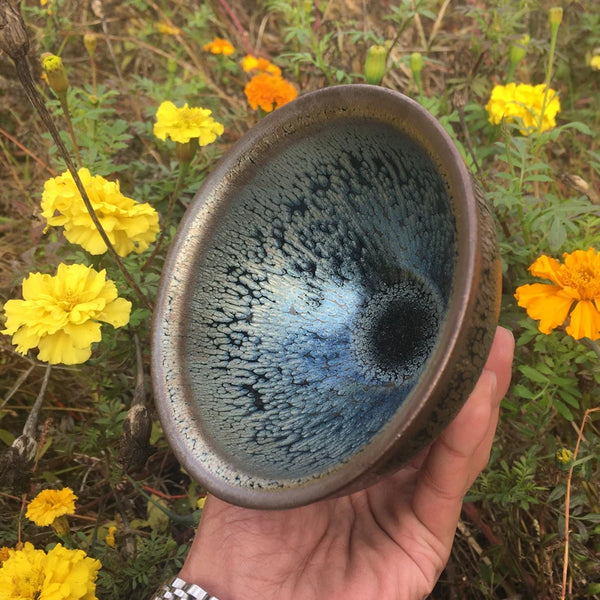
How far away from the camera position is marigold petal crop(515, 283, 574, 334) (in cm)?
93

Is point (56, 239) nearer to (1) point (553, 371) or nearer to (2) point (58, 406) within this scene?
(2) point (58, 406)

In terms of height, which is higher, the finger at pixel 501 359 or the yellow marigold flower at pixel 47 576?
the finger at pixel 501 359

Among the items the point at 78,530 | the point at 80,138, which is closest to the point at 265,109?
the point at 80,138

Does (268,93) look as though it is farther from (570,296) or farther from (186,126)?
(570,296)

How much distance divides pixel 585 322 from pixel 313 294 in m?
0.43

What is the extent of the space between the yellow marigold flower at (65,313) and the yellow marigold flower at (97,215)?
0.08 m

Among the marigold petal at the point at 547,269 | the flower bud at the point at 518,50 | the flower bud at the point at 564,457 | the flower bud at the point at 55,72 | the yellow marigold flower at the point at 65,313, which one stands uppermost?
the flower bud at the point at 55,72

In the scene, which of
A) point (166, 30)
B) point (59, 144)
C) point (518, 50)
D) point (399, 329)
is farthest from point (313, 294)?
point (166, 30)

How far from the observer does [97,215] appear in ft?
3.49

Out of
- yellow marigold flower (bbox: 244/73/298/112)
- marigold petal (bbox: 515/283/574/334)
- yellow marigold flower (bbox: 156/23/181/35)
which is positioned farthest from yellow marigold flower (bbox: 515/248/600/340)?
yellow marigold flower (bbox: 156/23/181/35)

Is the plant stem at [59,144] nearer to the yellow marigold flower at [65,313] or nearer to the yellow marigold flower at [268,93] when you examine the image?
the yellow marigold flower at [65,313]

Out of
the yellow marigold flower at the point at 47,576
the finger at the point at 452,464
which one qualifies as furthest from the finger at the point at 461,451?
the yellow marigold flower at the point at 47,576

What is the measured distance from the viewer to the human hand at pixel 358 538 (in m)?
0.87

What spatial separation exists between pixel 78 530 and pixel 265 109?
959 millimetres
